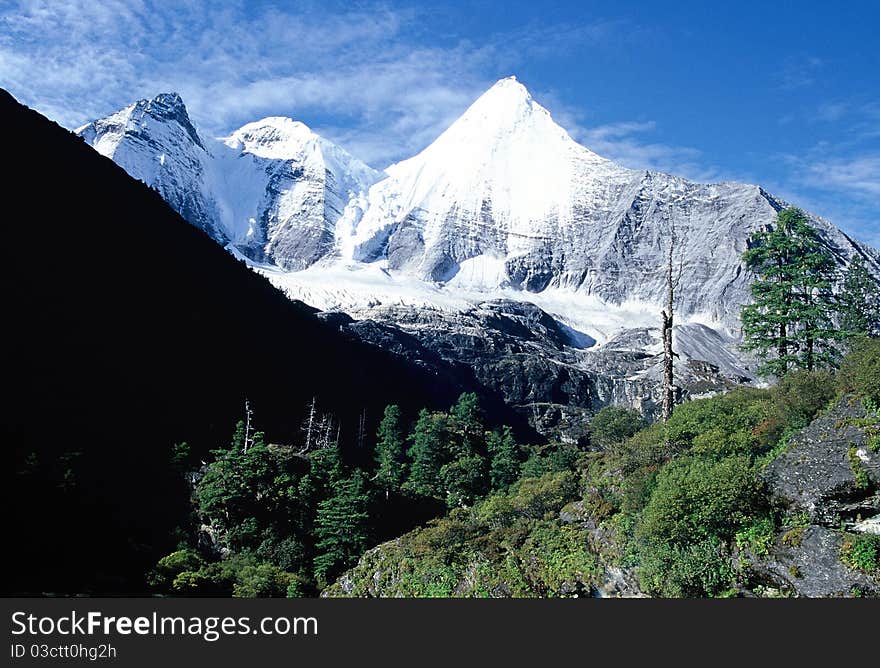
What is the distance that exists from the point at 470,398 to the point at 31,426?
1906 inches

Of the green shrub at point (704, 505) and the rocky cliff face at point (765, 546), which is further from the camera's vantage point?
the green shrub at point (704, 505)

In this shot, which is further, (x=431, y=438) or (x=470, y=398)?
(x=470, y=398)

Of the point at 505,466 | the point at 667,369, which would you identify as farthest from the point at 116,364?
the point at 667,369

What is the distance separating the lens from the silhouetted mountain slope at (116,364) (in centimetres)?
4444

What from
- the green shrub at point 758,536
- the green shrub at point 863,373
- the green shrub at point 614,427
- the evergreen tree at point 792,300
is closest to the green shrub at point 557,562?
the green shrub at point 758,536

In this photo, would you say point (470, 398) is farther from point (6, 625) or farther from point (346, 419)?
point (6, 625)

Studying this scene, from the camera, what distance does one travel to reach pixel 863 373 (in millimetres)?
21125

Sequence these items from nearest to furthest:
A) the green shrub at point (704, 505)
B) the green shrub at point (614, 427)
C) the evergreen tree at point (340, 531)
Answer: the green shrub at point (704, 505), the green shrub at point (614, 427), the evergreen tree at point (340, 531)

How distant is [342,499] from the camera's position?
48.6m

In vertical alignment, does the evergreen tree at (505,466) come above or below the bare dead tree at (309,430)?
below

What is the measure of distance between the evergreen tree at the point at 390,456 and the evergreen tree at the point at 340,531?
8071mm

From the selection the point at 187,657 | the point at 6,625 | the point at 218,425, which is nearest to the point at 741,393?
the point at 187,657

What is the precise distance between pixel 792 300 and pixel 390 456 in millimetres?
49028

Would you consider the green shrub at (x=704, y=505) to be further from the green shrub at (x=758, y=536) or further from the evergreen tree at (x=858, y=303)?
the evergreen tree at (x=858, y=303)
